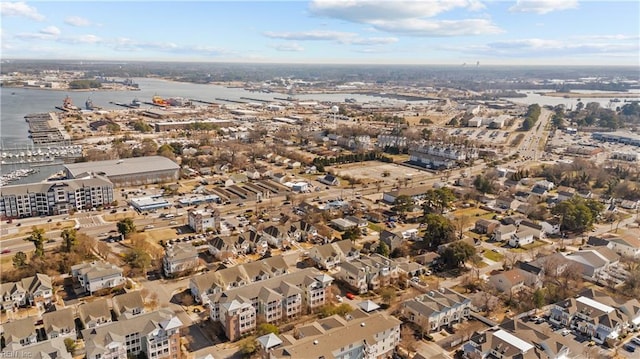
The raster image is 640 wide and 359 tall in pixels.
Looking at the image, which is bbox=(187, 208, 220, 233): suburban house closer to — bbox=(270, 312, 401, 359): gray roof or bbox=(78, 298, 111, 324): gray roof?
bbox=(78, 298, 111, 324): gray roof

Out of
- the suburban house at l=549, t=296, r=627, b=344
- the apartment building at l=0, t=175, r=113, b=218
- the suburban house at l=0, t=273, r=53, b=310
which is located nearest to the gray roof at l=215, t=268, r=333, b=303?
the suburban house at l=0, t=273, r=53, b=310

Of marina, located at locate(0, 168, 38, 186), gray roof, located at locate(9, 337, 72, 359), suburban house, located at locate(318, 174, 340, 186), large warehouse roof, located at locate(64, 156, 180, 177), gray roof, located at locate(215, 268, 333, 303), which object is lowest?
marina, located at locate(0, 168, 38, 186)

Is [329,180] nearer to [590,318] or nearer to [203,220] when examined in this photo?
[203,220]

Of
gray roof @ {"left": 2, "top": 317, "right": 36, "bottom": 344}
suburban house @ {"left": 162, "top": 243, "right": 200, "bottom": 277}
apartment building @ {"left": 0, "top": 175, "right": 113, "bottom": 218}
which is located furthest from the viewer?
apartment building @ {"left": 0, "top": 175, "right": 113, "bottom": 218}

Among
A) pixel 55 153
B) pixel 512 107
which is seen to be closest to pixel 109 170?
pixel 55 153

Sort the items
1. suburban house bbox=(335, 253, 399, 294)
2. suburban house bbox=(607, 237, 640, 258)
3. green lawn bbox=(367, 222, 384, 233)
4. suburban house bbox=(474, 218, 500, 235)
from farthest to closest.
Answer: green lawn bbox=(367, 222, 384, 233)
suburban house bbox=(474, 218, 500, 235)
suburban house bbox=(607, 237, 640, 258)
suburban house bbox=(335, 253, 399, 294)

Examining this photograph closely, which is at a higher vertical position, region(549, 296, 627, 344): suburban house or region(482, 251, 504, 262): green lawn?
region(549, 296, 627, 344): suburban house

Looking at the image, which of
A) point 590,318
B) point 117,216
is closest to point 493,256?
point 590,318

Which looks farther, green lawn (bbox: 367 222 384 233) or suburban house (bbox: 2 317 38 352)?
green lawn (bbox: 367 222 384 233)
